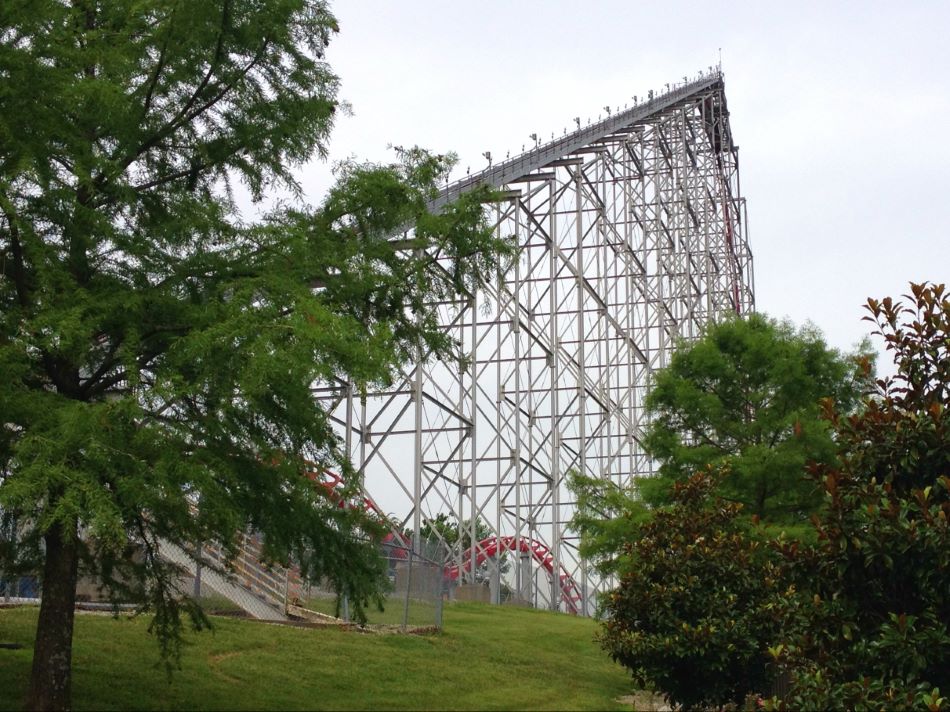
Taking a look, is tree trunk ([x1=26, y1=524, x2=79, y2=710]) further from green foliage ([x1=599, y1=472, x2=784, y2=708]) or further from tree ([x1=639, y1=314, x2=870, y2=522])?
tree ([x1=639, y1=314, x2=870, y2=522])

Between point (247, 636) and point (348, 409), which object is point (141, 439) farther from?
point (348, 409)

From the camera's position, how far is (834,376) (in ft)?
61.9

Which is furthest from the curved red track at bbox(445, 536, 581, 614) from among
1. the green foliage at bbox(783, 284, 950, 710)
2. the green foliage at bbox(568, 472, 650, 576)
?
the green foliage at bbox(783, 284, 950, 710)

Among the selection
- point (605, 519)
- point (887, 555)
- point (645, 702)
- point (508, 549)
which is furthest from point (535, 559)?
point (887, 555)

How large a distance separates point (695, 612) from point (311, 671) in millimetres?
4085

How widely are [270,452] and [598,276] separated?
2311cm

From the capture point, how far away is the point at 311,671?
13.9 metres

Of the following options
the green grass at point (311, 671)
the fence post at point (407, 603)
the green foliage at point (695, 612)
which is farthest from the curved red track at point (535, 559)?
the green foliage at point (695, 612)

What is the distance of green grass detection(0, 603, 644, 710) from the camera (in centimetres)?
1198

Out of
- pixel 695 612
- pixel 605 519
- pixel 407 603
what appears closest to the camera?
pixel 695 612

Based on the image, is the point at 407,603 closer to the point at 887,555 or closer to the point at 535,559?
the point at 887,555

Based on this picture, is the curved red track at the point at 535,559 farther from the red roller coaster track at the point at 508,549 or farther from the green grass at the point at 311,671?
the green grass at the point at 311,671

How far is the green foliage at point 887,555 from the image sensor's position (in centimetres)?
650

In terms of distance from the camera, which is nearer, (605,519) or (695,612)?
(695,612)
